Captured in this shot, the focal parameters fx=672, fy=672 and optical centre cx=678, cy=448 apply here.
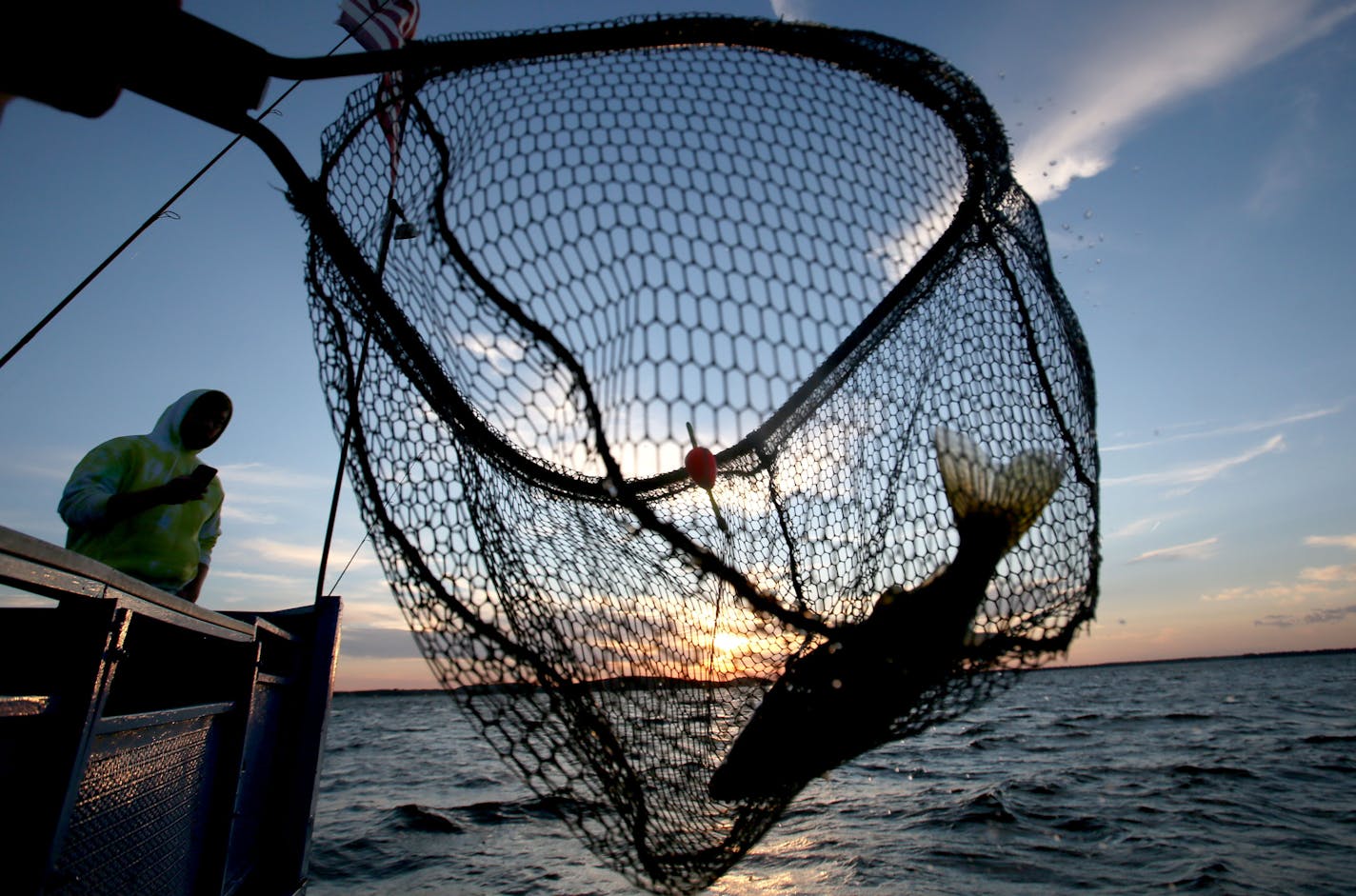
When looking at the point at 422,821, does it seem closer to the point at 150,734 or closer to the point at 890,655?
the point at 150,734

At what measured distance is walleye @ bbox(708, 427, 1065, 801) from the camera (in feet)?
6.29

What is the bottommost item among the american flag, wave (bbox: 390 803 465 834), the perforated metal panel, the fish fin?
wave (bbox: 390 803 465 834)

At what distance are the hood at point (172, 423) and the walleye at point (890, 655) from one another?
2.54 m

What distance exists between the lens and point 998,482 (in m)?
2.21

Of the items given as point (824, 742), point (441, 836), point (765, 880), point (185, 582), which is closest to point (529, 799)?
point (441, 836)

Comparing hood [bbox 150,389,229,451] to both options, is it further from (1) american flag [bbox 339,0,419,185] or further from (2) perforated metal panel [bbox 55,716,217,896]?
(1) american flag [bbox 339,0,419,185]

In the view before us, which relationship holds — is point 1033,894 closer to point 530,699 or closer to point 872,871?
point 872,871

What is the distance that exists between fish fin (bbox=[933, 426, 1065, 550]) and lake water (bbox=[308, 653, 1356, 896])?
A: 0.60 m

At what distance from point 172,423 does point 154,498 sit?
488 millimetres

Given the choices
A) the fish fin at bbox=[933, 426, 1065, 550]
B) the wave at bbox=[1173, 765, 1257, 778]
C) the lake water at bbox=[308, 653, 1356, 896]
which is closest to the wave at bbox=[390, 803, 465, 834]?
the lake water at bbox=[308, 653, 1356, 896]

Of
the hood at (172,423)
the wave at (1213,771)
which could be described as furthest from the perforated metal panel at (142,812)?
the wave at (1213,771)

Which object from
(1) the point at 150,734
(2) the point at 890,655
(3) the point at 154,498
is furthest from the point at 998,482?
(3) the point at 154,498

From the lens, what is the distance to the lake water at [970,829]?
645 centimetres

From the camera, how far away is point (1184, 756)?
14188 mm
